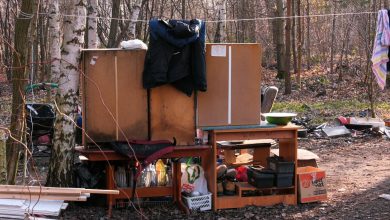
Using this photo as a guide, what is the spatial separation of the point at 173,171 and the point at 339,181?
102 inches

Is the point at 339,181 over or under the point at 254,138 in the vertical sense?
under

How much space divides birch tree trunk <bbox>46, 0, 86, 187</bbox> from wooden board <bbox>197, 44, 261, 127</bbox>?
1465mm

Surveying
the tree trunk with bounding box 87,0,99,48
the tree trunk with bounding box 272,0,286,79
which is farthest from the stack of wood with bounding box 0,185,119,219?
the tree trunk with bounding box 272,0,286,79

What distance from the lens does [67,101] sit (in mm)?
6219

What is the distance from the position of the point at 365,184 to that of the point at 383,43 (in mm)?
1909

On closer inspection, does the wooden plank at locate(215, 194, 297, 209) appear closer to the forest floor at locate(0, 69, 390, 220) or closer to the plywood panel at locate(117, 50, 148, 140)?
the forest floor at locate(0, 69, 390, 220)

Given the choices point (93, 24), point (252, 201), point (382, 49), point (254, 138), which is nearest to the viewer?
point (254, 138)

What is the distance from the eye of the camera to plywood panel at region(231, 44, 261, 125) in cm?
635

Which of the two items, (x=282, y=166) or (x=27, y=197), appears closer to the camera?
(x=27, y=197)

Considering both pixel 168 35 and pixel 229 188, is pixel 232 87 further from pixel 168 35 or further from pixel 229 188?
pixel 229 188

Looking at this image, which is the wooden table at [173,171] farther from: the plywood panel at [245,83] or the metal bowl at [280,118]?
the metal bowl at [280,118]

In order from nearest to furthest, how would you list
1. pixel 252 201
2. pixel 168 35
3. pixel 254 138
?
1. pixel 168 35
2. pixel 254 138
3. pixel 252 201

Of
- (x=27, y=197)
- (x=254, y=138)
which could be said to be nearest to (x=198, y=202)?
(x=254, y=138)

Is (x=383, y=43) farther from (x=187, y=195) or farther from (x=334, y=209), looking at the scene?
(x=187, y=195)
